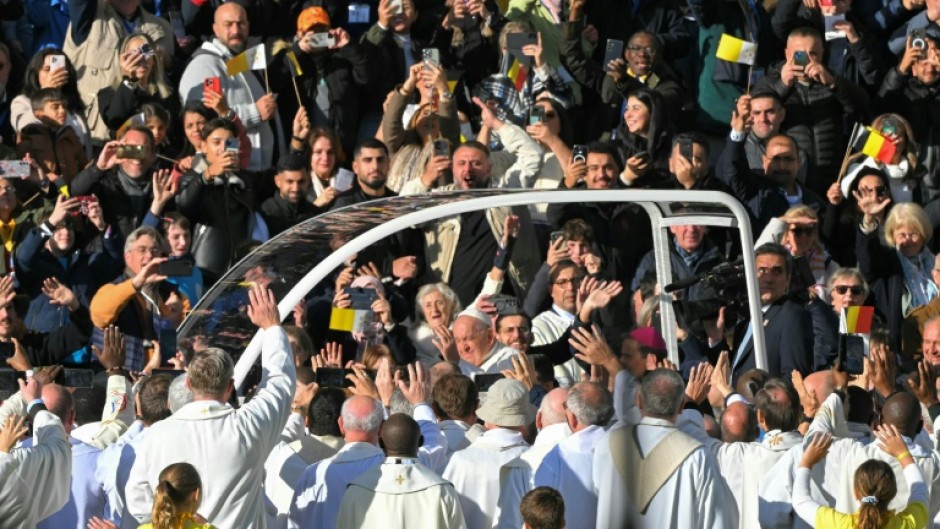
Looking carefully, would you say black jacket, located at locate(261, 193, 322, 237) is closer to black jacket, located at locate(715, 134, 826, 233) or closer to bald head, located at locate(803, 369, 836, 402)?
black jacket, located at locate(715, 134, 826, 233)

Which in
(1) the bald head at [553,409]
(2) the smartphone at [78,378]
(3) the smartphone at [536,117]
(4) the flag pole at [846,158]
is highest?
(3) the smartphone at [536,117]

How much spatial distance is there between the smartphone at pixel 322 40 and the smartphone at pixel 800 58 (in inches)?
137

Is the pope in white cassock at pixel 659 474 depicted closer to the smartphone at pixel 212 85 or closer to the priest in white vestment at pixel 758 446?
the priest in white vestment at pixel 758 446

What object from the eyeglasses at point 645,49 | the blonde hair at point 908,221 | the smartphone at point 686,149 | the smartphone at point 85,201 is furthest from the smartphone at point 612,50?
the smartphone at point 85,201

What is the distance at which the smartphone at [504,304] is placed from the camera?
13.8 meters

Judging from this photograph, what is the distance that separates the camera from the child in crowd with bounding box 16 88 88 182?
16.8m

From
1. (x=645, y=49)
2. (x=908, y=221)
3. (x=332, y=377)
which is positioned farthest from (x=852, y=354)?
(x=645, y=49)

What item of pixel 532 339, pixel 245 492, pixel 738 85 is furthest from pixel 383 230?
pixel 738 85

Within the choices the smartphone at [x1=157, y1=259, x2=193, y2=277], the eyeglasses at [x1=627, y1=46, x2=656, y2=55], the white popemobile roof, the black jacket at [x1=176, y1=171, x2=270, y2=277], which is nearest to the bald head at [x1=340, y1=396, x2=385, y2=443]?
the white popemobile roof

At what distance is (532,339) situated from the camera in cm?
1385

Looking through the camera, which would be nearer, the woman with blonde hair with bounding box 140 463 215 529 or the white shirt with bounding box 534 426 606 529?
the woman with blonde hair with bounding box 140 463 215 529

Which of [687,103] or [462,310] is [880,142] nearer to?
[687,103]

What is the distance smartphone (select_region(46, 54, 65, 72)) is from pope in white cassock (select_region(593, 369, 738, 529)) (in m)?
6.99

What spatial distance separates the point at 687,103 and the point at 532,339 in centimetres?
519
